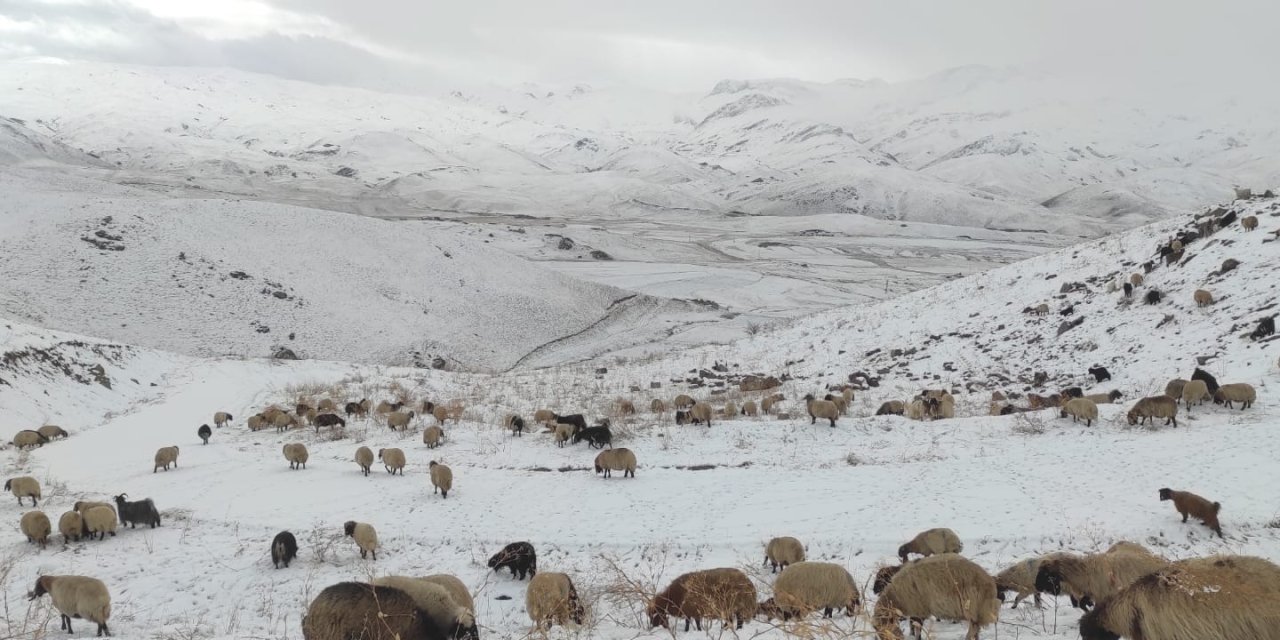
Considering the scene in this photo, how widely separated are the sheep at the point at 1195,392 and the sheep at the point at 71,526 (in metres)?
20.0

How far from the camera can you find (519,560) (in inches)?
364

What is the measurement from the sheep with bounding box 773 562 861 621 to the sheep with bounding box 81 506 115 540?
10.7 metres

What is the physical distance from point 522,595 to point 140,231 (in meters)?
56.2

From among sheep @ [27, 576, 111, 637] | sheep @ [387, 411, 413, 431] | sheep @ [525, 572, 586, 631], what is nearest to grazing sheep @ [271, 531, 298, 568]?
sheep @ [27, 576, 111, 637]

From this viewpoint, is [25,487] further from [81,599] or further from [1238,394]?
[1238,394]

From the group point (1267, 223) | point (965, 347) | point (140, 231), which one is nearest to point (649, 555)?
point (965, 347)

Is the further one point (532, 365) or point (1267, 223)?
point (532, 365)

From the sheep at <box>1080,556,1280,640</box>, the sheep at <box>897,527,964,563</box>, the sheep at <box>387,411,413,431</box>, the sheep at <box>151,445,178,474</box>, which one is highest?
the sheep at <box>1080,556,1280,640</box>

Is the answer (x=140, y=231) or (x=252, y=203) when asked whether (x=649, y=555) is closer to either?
(x=140, y=231)

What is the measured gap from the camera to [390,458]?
14.7 metres

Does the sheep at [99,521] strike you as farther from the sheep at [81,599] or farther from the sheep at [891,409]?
the sheep at [891,409]

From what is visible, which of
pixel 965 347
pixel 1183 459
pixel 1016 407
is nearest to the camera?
pixel 1183 459

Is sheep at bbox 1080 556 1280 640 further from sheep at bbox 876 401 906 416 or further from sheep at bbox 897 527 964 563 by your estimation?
sheep at bbox 876 401 906 416

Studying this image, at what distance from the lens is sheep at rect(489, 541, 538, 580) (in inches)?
363
